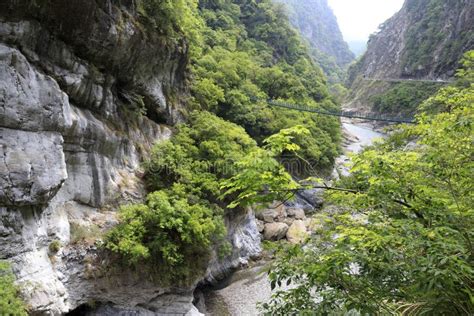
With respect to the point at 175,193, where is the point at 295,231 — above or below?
below

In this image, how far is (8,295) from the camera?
5.18 meters

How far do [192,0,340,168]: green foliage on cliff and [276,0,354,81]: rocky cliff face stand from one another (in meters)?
57.8

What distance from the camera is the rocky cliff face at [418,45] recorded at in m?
39.6

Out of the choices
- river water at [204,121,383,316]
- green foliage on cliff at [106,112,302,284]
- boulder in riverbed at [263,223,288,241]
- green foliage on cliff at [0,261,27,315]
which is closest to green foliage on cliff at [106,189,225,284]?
green foliage on cliff at [106,112,302,284]

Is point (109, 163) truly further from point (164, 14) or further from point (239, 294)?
point (239, 294)

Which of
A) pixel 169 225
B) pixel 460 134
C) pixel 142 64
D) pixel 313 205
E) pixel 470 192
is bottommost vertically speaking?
pixel 313 205

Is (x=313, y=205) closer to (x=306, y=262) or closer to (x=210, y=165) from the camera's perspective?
(x=210, y=165)

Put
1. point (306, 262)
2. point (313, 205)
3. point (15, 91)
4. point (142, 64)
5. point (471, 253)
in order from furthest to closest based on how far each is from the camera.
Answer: point (313, 205) < point (142, 64) < point (15, 91) < point (306, 262) < point (471, 253)

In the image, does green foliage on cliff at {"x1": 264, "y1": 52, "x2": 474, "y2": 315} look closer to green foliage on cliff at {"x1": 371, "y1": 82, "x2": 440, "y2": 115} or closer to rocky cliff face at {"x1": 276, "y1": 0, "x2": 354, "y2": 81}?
green foliage on cliff at {"x1": 371, "y1": 82, "x2": 440, "y2": 115}

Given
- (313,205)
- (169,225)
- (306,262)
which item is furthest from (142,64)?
(313,205)

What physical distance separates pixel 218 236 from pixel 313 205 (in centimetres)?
1147

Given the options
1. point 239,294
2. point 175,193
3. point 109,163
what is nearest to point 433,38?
point 239,294

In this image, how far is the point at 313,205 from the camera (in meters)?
19.6

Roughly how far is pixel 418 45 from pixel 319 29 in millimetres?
62512
